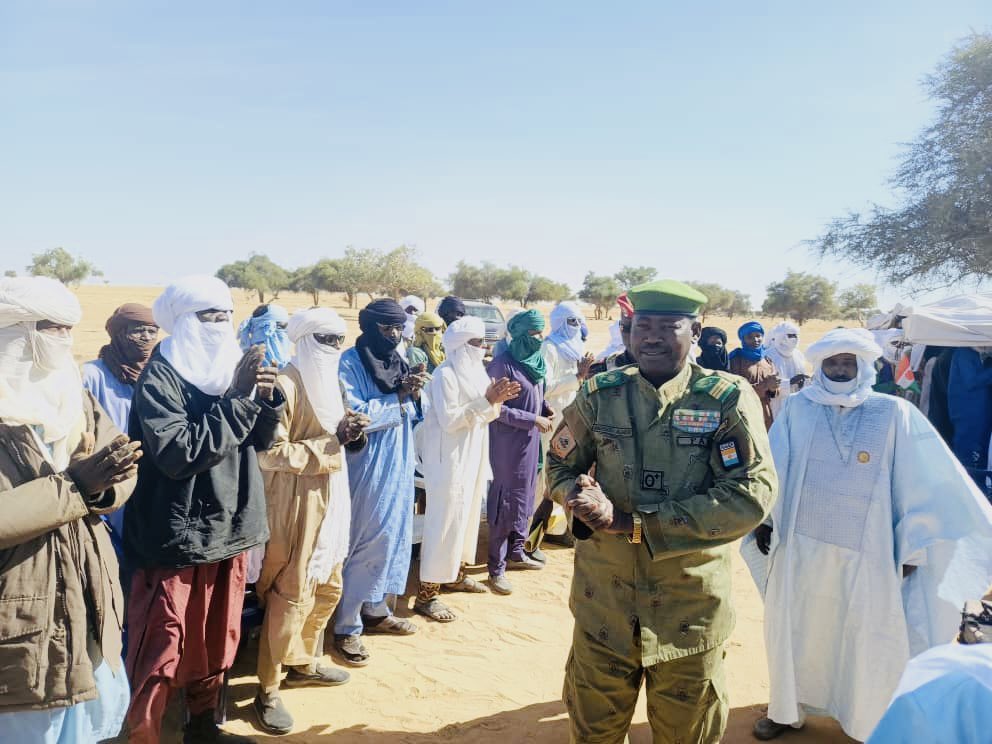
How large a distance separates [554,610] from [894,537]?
2.82 m

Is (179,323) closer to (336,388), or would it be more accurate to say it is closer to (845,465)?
(336,388)

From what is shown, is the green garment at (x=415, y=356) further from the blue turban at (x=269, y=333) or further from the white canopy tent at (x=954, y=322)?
the white canopy tent at (x=954, y=322)

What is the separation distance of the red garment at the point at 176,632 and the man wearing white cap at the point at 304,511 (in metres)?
0.39

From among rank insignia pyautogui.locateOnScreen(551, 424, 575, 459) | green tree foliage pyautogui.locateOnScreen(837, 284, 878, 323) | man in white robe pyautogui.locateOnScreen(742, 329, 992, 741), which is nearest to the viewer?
rank insignia pyautogui.locateOnScreen(551, 424, 575, 459)

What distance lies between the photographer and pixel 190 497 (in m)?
3.06

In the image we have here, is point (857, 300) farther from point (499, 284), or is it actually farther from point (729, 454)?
point (729, 454)

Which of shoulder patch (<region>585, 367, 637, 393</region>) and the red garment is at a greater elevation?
shoulder patch (<region>585, 367, 637, 393</region>)

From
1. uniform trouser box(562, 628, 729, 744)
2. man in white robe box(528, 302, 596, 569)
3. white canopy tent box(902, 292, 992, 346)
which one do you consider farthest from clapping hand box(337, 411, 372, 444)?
white canopy tent box(902, 292, 992, 346)

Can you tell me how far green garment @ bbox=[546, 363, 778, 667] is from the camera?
7.89ft

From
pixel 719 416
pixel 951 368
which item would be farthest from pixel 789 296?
pixel 719 416

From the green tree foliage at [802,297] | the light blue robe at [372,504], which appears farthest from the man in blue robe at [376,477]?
the green tree foliage at [802,297]

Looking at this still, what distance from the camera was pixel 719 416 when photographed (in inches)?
99.6

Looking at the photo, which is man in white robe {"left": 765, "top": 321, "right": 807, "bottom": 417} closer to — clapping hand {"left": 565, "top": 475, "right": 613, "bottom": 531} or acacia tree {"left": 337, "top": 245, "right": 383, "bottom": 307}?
clapping hand {"left": 565, "top": 475, "right": 613, "bottom": 531}

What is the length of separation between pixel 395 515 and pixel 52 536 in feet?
7.79
